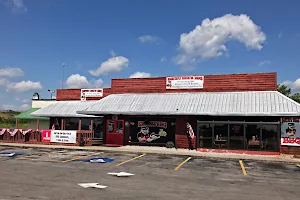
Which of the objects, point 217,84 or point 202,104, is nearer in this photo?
point 202,104

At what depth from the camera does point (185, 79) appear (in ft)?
79.7

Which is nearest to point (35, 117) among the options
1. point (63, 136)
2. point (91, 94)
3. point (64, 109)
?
point (64, 109)

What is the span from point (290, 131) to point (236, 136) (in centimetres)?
353

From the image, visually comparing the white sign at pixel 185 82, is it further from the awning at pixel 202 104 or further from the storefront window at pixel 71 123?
the storefront window at pixel 71 123

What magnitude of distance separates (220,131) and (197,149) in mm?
2167

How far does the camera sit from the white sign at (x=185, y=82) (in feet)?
78.2

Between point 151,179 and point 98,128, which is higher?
point 98,128

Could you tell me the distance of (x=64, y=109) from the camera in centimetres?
2953

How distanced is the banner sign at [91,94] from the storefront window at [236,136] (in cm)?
1399

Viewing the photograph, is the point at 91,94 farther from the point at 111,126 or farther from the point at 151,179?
the point at 151,179

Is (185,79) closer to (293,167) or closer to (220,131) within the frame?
(220,131)

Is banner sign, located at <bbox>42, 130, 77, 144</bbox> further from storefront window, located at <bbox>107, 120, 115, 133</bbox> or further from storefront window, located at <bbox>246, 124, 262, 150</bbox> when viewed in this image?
storefront window, located at <bbox>246, 124, 262, 150</bbox>

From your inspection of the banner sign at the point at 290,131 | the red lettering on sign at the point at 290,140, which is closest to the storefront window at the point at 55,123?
the banner sign at the point at 290,131

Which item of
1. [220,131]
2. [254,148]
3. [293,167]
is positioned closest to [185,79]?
[220,131]
